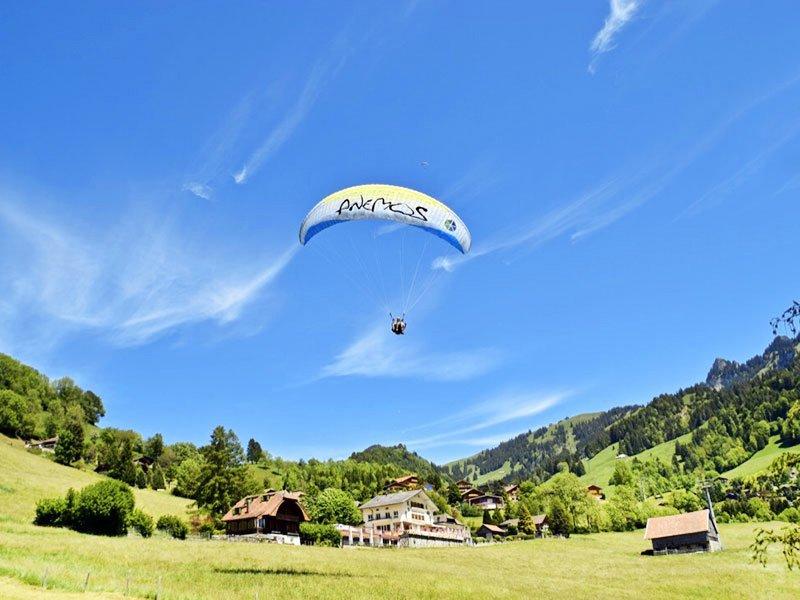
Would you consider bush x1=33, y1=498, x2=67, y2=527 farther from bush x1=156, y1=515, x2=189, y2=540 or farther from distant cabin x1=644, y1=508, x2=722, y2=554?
distant cabin x1=644, y1=508, x2=722, y2=554

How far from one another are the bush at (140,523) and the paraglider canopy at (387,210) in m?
37.7

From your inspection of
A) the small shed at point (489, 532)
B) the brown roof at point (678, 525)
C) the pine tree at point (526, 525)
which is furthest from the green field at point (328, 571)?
the small shed at point (489, 532)

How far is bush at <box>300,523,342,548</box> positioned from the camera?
234ft

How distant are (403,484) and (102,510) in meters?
95.2

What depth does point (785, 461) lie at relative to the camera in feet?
23.7

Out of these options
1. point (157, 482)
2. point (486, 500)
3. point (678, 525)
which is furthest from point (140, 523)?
point (486, 500)

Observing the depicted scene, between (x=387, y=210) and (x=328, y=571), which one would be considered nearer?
(x=387, y=210)

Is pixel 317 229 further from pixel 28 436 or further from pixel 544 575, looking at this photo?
pixel 28 436

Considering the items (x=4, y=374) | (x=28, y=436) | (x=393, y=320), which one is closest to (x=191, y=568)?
(x=393, y=320)

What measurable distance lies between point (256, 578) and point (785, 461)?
34728mm

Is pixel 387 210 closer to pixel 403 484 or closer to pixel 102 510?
pixel 102 510

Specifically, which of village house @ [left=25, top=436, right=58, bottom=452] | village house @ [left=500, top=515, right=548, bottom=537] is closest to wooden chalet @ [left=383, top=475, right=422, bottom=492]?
village house @ [left=500, top=515, right=548, bottom=537]

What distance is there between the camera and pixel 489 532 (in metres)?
107

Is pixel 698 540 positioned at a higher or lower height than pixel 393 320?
lower
